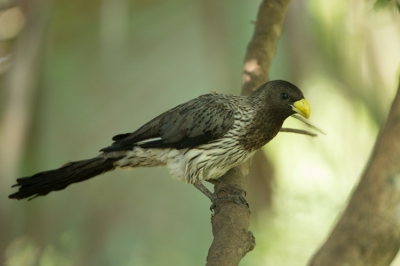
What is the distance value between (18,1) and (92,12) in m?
0.85

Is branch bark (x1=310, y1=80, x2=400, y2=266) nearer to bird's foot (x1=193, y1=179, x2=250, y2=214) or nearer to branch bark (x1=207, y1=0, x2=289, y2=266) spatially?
branch bark (x1=207, y1=0, x2=289, y2=266)

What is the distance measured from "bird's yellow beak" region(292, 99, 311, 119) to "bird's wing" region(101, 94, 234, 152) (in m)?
0.37

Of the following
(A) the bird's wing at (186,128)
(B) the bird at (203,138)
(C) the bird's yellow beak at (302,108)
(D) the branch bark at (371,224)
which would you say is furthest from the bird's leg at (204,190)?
(D) the branch bark at (371,224)

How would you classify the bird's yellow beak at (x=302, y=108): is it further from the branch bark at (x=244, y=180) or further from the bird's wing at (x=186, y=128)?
the branch bark at (x=244, y=180)

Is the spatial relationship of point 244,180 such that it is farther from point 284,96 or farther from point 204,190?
point 284,96

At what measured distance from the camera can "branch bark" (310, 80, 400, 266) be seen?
1.09m

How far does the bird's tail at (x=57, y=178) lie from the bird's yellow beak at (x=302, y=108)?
3.72 ft

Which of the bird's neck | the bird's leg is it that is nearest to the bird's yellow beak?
the bird's neck

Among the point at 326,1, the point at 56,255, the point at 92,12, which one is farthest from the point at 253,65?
the point at 56,255

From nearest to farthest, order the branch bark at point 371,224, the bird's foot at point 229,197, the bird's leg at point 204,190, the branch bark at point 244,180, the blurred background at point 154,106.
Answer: the branch bark at point 371,224, the branch bark at point 244,180, the bird's foot at point 229,197, the bird's leg at point 204,190, the blurred background at point 154,106

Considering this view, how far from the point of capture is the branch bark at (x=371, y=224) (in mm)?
1094

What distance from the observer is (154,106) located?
557 centimetres

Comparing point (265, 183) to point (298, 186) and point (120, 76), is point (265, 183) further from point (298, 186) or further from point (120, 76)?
point (120, 76)

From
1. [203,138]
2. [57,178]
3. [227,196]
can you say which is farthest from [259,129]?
[57,178]
